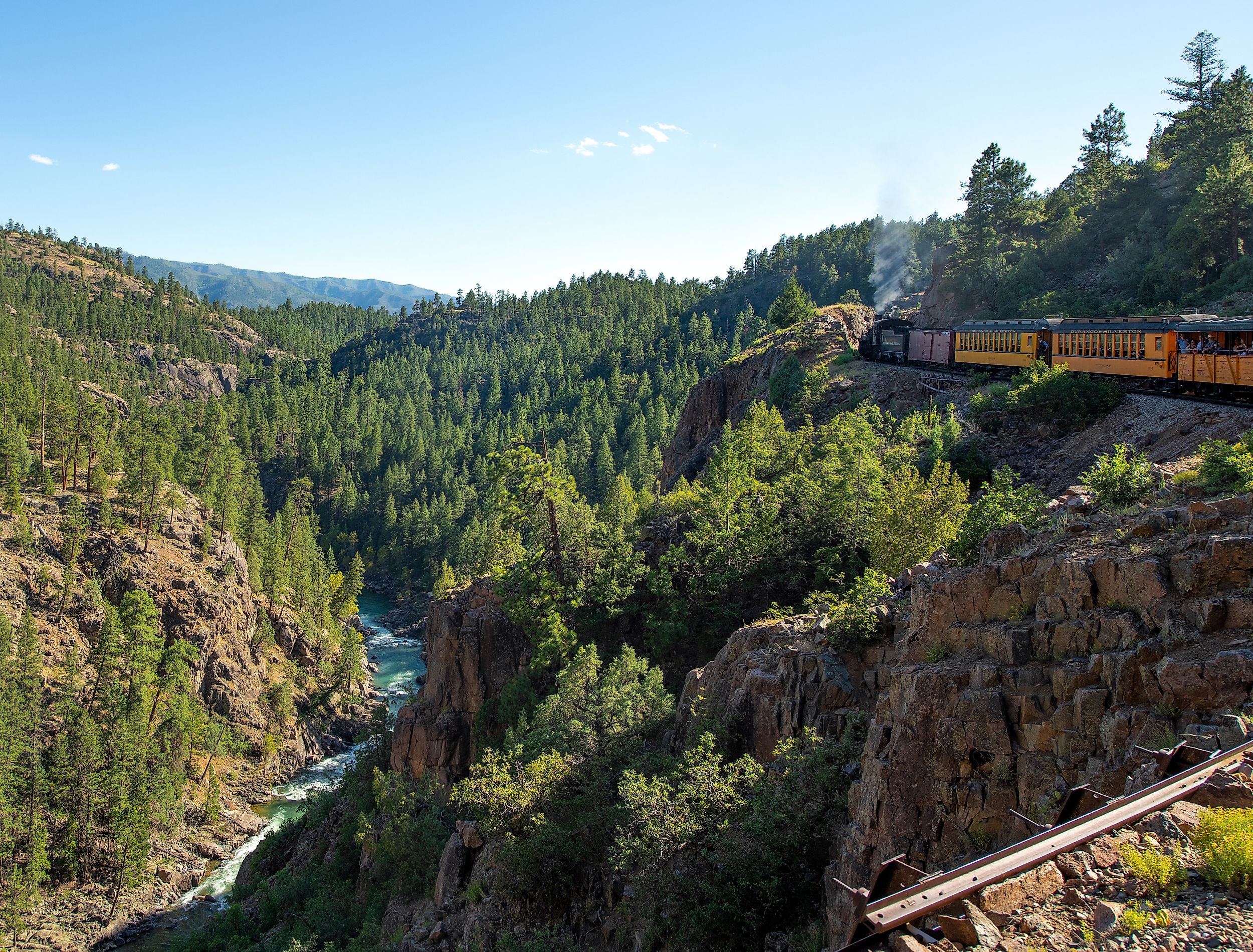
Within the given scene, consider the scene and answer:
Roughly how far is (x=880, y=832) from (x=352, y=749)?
72.4 metres

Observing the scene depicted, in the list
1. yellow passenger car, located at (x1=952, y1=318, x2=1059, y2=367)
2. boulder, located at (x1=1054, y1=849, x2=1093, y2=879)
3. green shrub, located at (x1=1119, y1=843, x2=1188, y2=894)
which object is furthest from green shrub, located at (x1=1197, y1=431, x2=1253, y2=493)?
yellow passenger car, located at (x1=952, y1=318, x2=1059, y2=367)

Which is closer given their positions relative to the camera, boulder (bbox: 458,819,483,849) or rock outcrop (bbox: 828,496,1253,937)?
rock outcrop (bbox: 828,496,1253,937)

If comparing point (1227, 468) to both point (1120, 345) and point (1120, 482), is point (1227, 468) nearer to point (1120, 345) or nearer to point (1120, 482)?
point (1120, 482)

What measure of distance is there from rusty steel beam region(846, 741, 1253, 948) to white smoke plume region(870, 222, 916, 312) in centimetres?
13035

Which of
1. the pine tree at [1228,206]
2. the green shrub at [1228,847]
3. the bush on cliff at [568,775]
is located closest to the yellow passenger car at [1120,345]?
the bush on cliff at [568,775]

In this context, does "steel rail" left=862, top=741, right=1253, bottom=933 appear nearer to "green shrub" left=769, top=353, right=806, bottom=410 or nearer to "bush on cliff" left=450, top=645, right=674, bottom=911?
"bush on cliff" left=450, top=645, right=674, bottom=911

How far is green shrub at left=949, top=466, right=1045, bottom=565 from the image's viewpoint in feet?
55.5

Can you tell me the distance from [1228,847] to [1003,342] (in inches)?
1518

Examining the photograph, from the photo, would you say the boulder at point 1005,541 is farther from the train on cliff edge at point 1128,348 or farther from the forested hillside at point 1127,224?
the forested hillside at point 1127,224

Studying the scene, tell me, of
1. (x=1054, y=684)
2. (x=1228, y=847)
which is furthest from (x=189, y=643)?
(x=1228, y=847)

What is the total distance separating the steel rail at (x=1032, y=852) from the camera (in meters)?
6.76

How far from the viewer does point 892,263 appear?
157500 millimetres

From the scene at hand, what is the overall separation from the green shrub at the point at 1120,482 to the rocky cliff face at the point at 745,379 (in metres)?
43.4

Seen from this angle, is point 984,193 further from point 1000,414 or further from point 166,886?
→ point 166,886
